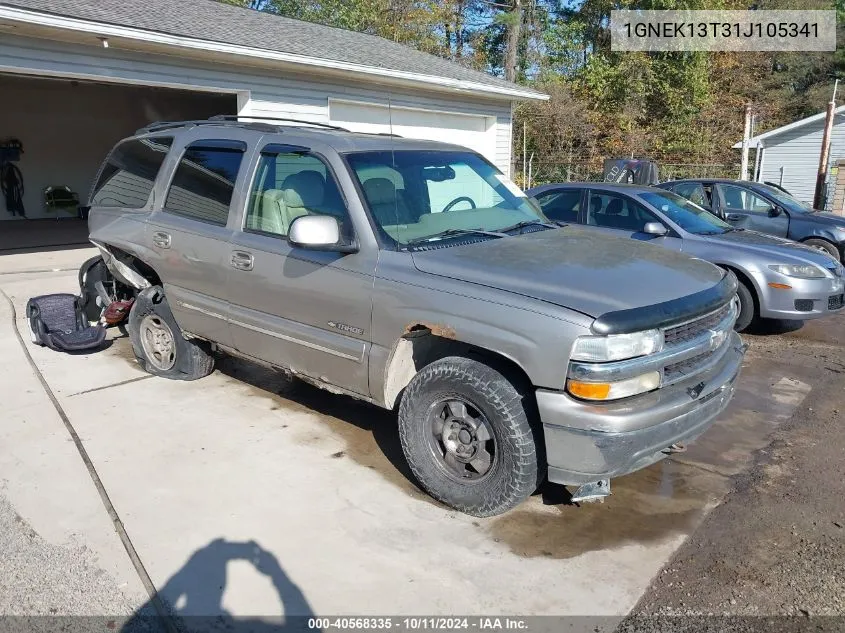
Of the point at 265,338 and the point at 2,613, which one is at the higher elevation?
the point at 265,338

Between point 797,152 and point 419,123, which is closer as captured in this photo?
point 419,123

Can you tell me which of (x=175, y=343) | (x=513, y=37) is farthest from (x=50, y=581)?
(x=513, y=37)

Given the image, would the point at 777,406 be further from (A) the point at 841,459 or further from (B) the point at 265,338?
(B) the point at 265,338

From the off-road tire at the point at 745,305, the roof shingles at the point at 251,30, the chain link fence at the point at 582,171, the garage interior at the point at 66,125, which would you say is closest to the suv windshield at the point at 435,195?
the off-road tire at the point at 745,305

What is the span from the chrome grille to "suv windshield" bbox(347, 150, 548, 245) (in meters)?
1.33

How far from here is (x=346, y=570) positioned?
311cm

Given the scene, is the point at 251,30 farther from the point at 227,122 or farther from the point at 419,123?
the point at 227,122

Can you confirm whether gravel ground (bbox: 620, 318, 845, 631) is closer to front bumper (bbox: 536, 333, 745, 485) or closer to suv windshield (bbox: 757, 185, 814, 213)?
front bumper (bbox: 536, 333, 745, 485)

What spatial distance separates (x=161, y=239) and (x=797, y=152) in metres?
24.5

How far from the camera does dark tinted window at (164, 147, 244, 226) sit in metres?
4.58

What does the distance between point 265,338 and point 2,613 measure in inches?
81.6

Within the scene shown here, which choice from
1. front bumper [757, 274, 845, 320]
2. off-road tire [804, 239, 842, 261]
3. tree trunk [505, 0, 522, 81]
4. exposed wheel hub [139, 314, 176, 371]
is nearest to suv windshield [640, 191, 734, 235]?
front bumper [757, 274, 845, 320]

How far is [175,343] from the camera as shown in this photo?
542 centimetres

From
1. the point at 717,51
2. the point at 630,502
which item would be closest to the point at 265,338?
the point at 630,502
